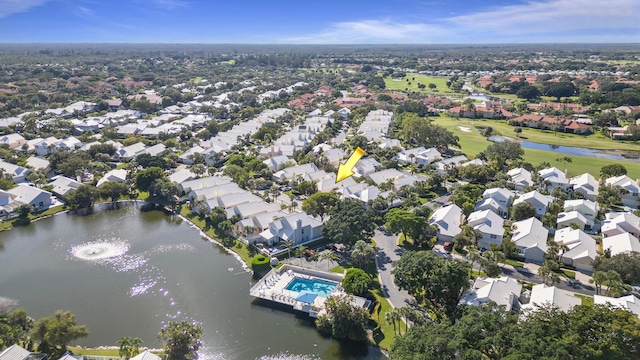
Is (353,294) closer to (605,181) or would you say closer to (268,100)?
(605,181)

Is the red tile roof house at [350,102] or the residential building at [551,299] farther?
the red tile roof house at [350,102]

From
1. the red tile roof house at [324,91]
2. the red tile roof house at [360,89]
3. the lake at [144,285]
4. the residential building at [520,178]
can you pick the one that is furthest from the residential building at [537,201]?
the red tile roof house at [324,91]

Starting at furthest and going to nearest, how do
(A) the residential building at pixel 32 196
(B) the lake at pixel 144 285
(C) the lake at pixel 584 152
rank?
1. (C) the lake at pixel 584 152
2. (A) the residential building at pixel 32 196
3. (B) the lake at pixel 144 285

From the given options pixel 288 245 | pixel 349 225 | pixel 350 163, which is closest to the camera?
pixel 350 163

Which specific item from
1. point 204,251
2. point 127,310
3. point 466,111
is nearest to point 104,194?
point 204,251

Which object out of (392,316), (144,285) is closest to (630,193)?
(392,316)

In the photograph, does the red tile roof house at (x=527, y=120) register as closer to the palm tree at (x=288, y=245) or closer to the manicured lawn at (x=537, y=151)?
the manicured lawn at (x=537, y=151)

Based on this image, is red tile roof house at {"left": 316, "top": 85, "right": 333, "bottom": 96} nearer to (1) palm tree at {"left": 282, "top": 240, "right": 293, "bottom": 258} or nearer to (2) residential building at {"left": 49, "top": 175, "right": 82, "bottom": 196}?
(2) residential building at {"left": 49, "top": 175, "right": 82, "bottom": 196}

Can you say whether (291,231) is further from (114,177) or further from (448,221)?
(114,177)
